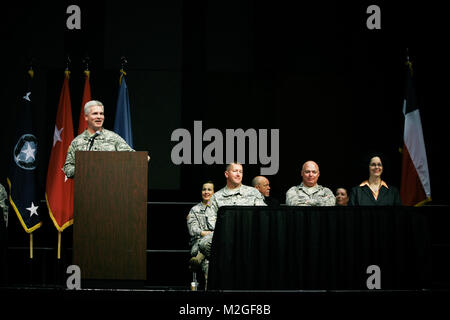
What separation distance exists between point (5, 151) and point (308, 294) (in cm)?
452

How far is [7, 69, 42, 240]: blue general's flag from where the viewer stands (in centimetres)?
580

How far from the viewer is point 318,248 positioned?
3.65 m

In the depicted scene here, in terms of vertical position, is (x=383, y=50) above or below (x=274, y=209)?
above

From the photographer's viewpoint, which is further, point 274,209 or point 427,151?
point 427,151

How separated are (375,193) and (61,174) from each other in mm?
3132

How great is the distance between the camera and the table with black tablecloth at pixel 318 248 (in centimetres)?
360

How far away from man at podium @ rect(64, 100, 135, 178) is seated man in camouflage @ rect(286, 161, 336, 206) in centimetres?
135

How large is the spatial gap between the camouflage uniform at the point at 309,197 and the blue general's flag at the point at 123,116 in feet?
7.24

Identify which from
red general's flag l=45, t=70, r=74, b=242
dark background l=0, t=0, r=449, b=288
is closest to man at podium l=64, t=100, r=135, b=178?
red general's flag l=45, t=70, r=74, b=242

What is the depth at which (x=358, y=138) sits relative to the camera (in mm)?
6707

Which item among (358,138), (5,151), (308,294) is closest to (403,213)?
(308,294)
